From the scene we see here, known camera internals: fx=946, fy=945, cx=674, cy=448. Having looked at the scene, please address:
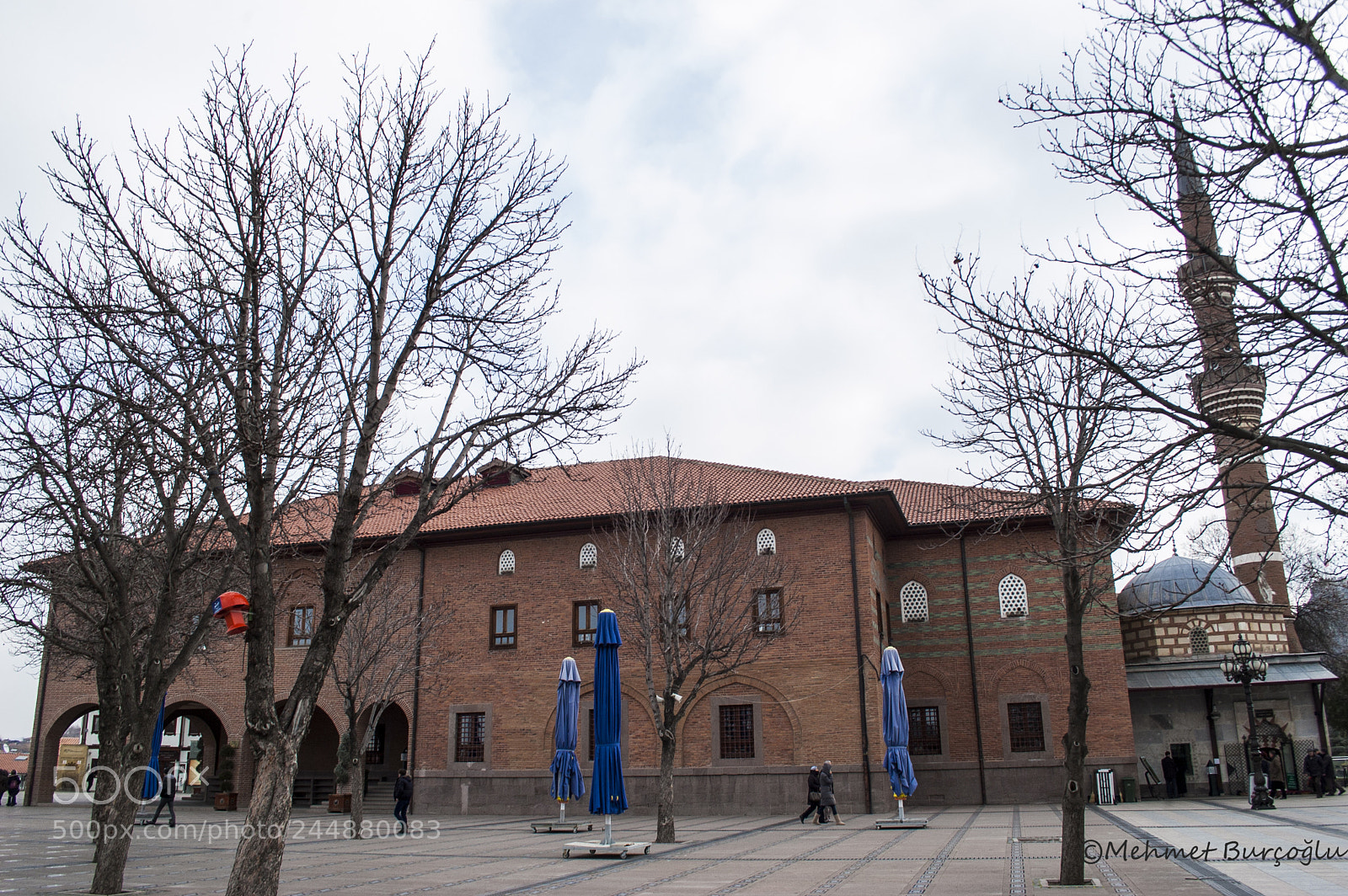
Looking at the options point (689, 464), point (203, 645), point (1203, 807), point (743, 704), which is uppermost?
point (689, 464)

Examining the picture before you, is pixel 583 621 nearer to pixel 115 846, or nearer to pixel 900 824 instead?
pixel 900 824

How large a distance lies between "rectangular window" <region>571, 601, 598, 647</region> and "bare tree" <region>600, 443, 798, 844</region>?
3.05ft

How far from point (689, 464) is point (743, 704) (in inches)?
298

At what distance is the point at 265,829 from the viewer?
23.8 feet

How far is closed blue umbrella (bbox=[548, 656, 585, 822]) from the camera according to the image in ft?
59.2

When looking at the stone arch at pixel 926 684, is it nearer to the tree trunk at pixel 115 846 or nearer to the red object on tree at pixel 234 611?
the tree trunk at pixel 115 846

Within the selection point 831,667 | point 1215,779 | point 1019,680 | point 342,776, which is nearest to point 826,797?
point 831,667

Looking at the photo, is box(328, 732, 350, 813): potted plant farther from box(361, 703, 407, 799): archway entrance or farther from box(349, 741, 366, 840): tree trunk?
box(349, 741, 366, 840): tree trunk

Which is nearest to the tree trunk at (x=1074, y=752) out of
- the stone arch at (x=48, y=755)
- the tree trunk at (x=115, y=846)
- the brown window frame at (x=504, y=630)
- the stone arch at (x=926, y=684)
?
the tree trunk at (x=115, y=846)

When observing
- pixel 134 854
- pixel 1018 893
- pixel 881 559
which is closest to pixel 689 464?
pixel 881 559

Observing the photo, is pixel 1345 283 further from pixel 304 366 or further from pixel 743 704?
pixel 743 704

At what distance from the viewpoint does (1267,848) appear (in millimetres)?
12398

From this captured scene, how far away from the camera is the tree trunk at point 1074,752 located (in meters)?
9.96

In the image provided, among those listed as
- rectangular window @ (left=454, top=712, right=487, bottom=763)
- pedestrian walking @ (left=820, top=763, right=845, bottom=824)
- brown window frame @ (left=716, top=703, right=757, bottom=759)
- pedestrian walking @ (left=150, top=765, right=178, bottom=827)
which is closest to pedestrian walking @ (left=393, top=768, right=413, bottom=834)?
rectangular window @ (left=454, top=712, right=487, bottom=763)
